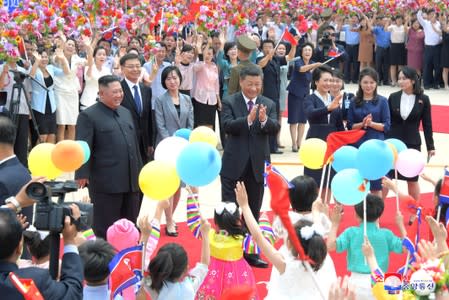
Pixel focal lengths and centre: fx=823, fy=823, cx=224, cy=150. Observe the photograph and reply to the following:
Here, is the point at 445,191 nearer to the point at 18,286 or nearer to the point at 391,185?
the point at 391,185

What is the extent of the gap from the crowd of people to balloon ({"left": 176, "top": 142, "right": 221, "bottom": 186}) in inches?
10.0

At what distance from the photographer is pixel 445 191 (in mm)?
5344

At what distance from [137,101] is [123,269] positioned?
354 centimetres

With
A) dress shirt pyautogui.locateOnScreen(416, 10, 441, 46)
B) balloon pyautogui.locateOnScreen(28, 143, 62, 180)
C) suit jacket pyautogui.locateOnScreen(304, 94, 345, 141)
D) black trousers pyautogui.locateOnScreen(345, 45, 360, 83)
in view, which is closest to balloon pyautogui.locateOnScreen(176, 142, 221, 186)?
balloon pyautogui.locateOnScreen(28, 143, 62, 180)

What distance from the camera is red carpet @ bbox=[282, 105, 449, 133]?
14.2 m

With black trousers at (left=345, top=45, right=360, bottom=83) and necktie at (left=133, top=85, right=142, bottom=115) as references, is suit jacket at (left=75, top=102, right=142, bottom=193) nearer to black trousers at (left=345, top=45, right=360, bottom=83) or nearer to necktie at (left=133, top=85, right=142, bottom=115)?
necktie at (left=133, top=85, right=142, bottom=115)

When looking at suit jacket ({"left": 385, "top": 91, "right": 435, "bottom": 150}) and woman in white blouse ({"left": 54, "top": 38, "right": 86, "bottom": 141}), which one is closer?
suit jacket ({"left": 385, "top": 91, "right": 435, "bottom": 150})

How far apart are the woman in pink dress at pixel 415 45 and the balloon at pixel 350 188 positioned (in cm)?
1394

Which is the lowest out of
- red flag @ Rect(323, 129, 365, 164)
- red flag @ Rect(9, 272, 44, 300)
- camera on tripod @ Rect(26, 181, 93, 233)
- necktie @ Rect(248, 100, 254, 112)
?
red flag @ Rect(323, 129, 365, 164)

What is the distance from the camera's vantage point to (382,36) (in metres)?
19.7

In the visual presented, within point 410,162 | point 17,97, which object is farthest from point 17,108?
point 410,162

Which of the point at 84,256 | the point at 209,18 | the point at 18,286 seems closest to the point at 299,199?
the point at 84,256

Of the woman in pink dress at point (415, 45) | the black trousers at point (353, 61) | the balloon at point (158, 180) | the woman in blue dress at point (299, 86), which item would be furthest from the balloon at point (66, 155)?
the black trousers at point (353, 61)

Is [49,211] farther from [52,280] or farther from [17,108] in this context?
[17,108]
